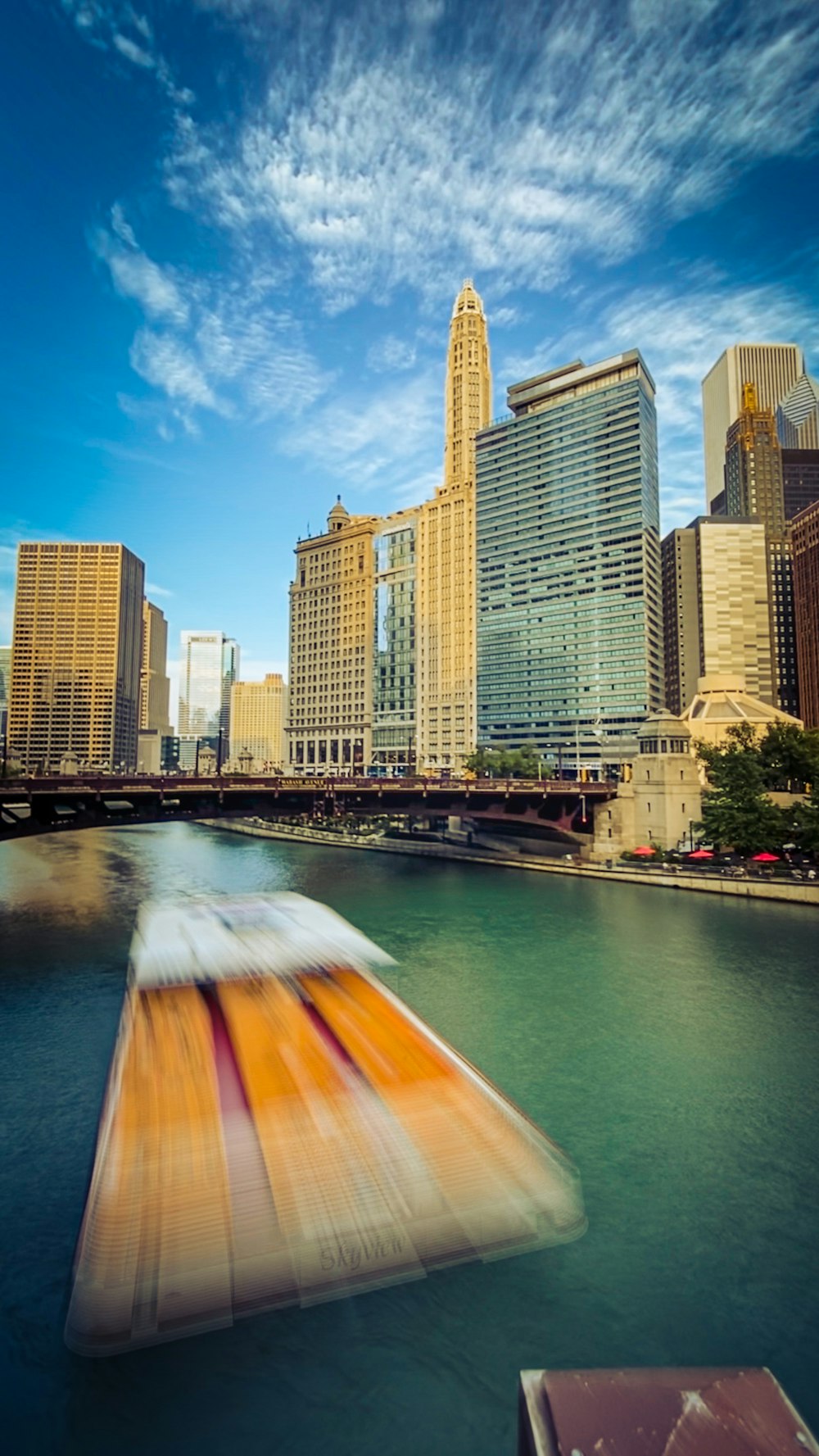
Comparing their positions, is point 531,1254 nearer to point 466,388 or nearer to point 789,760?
point 789,760

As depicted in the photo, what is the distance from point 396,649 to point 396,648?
0.22 m

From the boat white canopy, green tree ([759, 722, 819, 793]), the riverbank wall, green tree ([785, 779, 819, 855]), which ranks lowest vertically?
the riverbank wall

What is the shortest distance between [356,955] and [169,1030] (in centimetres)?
594

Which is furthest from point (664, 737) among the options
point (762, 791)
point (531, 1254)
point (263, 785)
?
point (531, 1254)

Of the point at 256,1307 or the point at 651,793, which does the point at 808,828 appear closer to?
the point at 651,793

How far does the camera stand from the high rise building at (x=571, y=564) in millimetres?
158875

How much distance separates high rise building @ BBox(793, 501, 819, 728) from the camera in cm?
15988

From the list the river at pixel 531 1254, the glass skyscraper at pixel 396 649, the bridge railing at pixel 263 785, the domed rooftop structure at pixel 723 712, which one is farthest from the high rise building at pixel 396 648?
the river at pixel 531 1254

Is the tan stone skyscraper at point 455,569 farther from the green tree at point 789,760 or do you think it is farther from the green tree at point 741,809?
the green tree at point 741,809

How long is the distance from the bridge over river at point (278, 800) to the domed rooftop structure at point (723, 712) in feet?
92.9

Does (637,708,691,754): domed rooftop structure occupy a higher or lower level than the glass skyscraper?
lower

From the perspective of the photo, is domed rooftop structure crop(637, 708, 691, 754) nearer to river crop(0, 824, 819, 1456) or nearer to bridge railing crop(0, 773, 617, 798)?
bridge railing crop(0, 773, 617, 798)

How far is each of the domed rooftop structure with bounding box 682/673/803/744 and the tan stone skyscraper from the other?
75.7 metres

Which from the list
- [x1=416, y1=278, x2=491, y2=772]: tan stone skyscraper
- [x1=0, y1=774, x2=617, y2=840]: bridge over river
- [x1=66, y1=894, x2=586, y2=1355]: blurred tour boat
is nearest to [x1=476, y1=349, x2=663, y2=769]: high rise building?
[x1=416, y1=278, x2=491, y2=772]: tan stone skyscraper
